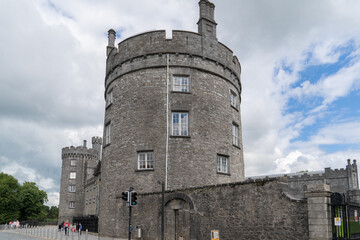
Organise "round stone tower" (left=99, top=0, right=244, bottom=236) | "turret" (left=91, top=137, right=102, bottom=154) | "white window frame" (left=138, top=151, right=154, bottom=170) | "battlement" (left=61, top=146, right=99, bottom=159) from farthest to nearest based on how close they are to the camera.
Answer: "turret" (left=91, top=137, right=102, bottom=154) < "battlement" (left=61, top=146, right=99, bottom=159) < "white window frame" (left=138, top=151, right=154, bottom=170) < "round stone tower" (left=99, top=0, right=244, bottom=236)

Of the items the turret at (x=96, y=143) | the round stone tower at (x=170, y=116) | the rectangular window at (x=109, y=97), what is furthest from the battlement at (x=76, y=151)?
the round stone tower at (x=170, y=116)

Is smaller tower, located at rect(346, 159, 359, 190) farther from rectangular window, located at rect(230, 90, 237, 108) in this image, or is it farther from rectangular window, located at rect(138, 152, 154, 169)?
rectangular window, located at rect(138, 152, 154, 169)

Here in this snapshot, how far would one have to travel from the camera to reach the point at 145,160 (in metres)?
20.5

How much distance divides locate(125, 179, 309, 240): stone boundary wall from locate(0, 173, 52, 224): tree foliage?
2255 inches

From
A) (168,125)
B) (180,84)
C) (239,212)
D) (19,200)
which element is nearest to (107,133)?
(168,125)

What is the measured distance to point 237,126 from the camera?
24359mm

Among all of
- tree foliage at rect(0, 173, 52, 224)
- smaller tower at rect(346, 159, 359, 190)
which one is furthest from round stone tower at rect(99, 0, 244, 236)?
tree foliage at rect(0, 173, 52, 224)

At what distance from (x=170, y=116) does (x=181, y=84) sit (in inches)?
91.1

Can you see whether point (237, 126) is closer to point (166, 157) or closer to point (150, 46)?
point (166, 157)

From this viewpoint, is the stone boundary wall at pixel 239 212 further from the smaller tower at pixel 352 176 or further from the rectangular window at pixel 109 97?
the smaller tower at pixel 352 176

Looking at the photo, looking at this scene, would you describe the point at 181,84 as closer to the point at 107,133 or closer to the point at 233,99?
the point at 233,99

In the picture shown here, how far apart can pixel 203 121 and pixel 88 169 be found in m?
46.3

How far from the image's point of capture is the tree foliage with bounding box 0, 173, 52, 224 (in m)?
64.4

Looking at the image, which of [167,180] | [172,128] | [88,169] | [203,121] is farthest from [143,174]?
[88,169]
